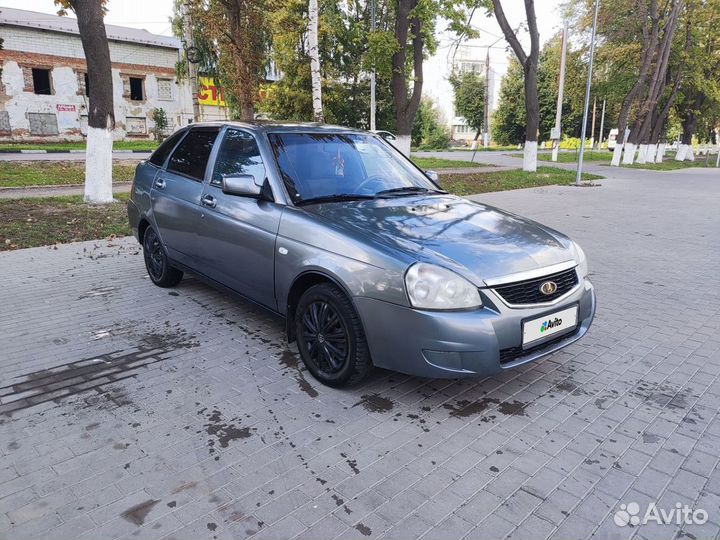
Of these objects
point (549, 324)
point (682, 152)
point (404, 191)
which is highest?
point (682, 152)

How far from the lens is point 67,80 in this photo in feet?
105

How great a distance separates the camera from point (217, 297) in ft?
17.6

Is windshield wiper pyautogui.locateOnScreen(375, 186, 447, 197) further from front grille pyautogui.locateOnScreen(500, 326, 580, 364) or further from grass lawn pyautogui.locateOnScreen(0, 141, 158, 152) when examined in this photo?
grass lawn pyautogui.locateOnScreen(0, 141, 158, 152)

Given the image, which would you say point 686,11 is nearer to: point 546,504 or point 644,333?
point 644,333

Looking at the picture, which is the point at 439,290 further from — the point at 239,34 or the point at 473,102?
the point at 473,102

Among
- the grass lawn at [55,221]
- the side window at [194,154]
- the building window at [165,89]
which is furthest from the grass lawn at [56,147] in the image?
the side window at [194,154]

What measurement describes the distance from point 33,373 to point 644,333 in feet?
15.9

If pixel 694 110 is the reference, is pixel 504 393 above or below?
below

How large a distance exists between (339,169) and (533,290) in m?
1.81

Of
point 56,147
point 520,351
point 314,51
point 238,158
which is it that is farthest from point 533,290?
point 56,147

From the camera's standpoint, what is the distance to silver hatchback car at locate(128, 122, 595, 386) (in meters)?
2.99

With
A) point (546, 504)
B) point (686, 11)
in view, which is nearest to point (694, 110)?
point (686, 11)

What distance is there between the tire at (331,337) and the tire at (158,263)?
7.78ft

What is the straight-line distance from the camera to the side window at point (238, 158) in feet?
13.2
